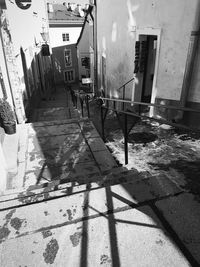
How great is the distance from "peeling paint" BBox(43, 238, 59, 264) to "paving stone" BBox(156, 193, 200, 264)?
Answer: 95 cm

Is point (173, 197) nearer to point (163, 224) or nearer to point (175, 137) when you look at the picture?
point (163, 224)

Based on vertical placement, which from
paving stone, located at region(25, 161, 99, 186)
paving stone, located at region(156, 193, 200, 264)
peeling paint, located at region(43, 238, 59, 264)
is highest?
paving stone, located at region(156, 193, 200, 264)

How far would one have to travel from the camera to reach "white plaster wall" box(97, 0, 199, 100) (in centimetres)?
462

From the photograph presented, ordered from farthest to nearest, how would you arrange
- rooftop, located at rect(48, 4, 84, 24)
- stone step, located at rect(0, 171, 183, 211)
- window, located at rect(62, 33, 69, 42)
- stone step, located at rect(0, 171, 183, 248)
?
window, located at rect(62, 33, 69, 42)
rooftop, located at rect(48, 4, 84, 24)
stone step, located at rect(0, 171, 183, 211)
stone step, located at rect(0, 171, 183, 248)

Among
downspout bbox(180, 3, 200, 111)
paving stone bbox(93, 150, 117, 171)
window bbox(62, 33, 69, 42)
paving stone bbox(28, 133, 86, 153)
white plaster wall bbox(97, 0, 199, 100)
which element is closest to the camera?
paving stone bbox(93, 150, 117, 171)

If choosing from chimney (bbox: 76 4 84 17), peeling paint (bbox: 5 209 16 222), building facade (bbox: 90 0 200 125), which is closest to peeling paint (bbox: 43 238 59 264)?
peeling paint (bbox: 5 209 16 222)

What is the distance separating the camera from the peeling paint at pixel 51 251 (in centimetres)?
154

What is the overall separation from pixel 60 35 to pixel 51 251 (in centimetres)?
2622

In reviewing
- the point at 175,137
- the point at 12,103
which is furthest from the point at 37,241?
the point at 12,103

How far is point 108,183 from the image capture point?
2.46 metres

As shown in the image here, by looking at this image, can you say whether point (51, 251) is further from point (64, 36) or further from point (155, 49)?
point (64, 36)

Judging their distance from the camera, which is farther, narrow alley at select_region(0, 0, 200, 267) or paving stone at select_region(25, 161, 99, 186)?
paving stone at select_region(25, 161, 99, 186)

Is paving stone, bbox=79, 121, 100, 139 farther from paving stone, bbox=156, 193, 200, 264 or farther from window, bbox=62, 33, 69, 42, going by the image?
window, bbox=62, 33, 69, 42

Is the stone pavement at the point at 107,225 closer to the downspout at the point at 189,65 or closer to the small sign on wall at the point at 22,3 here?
the downspout at the point at 189,65
